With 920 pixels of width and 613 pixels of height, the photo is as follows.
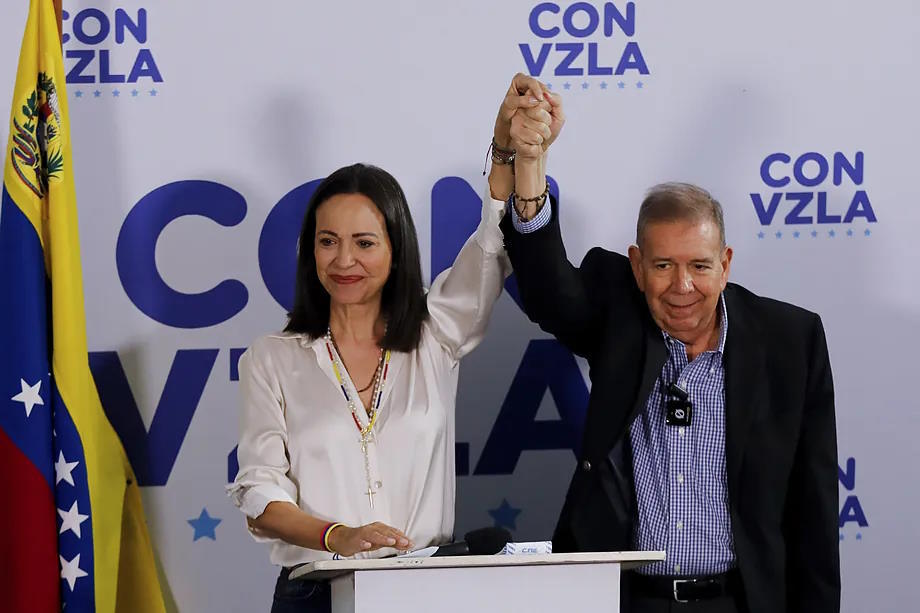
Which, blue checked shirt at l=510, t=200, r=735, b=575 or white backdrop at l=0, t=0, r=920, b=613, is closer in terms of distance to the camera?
blue checked shirt at l=510, t=200, r=735, b=575

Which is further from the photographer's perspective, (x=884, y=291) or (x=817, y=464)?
(x=884, y=291)

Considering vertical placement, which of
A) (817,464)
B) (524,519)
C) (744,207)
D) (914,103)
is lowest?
(524,519)

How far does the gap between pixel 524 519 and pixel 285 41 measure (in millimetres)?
1519

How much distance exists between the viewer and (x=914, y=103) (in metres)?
3.63

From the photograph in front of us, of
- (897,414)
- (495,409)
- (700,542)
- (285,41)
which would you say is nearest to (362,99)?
(285,41)

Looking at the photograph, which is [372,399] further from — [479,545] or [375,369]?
[479,545]

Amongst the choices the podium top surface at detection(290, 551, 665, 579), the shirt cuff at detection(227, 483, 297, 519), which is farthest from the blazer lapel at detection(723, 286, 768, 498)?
the shirt cuff at detection(227, 483, 297, 519)

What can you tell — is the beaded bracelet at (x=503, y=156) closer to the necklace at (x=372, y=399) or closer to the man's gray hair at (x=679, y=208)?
the man's gray hair at (x=679, y=208)

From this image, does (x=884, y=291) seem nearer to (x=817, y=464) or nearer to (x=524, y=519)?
(x=817, y=464)

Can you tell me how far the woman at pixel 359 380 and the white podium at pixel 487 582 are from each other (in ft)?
1.41

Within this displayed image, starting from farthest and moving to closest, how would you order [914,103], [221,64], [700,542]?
[914,103] → [221,64] → [700,542]

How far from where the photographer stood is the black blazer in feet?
9.19

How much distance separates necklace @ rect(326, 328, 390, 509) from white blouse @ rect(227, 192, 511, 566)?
0.04 feet

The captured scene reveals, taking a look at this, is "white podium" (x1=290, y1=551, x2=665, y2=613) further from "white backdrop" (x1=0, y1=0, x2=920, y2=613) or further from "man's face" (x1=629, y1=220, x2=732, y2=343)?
"white backdrop" (x1=0, y1=0, x2=920, y2=613)
